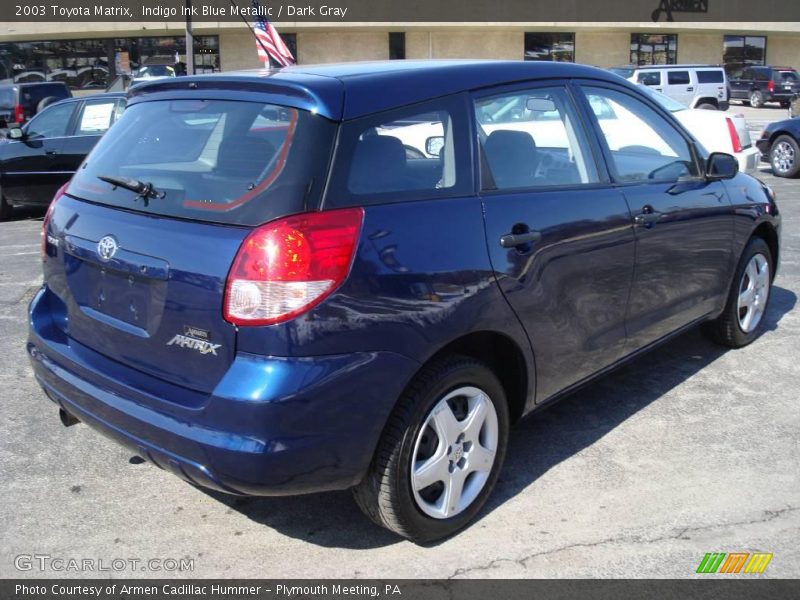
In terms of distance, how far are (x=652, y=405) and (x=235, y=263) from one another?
2785 millimetres

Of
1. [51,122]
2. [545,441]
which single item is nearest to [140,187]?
[545,441]

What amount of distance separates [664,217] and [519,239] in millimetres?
1244

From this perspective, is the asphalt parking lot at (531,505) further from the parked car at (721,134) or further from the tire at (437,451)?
the parked car at (721,134)

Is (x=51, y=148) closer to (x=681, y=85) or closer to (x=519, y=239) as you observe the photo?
(x=519, y=239)

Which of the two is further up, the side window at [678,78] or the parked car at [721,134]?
the side window at [678,78]

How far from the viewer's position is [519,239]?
3.32 m

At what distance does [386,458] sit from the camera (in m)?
2.96

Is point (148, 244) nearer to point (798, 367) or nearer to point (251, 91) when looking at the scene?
point (251, 91)

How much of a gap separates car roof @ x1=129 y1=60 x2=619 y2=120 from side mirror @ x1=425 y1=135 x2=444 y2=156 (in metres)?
0.20

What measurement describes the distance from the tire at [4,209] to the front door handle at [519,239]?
960 centimetres

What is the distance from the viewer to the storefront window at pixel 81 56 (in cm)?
3594

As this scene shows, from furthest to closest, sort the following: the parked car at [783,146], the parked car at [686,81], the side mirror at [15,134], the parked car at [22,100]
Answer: the parked car at [686,81]
the parked car at [22,100]
the parked car at [783,146]
the side mirror at [15,134]

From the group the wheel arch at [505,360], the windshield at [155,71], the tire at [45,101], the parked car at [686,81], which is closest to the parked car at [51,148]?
the tire at [45,101]
